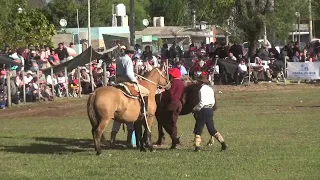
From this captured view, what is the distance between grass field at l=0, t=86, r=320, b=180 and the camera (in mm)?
13953

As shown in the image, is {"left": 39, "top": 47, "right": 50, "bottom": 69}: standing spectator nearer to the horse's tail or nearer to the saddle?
the saddle

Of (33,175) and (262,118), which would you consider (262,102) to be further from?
(33,175)

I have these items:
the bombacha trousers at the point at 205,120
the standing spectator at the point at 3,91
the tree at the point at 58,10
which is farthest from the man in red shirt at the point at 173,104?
the tree at the point at 58,10

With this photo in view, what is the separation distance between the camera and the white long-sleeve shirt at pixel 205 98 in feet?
55.7

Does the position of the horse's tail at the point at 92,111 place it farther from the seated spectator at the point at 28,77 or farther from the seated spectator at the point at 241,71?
the seated spectator at the point at 241,71

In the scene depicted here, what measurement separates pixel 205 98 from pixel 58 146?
14.2 ft

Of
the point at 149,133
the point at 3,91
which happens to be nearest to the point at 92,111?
the point at 149,133

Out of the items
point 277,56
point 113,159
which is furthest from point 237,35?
point 113,159

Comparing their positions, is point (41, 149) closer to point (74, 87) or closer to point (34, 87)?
point (34, 87)

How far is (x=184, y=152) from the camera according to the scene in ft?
55.8

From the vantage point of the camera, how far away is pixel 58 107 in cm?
3306

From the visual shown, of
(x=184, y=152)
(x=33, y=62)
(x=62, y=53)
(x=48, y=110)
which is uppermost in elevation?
(x=62, y=53)

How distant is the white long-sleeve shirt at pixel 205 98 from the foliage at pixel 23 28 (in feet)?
101

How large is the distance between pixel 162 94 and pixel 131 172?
212 inches
